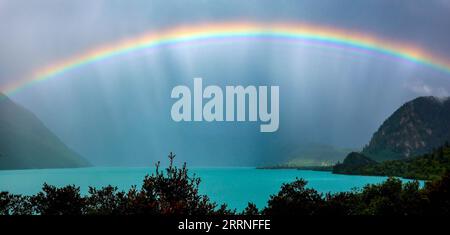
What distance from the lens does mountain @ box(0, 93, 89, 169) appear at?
12644 cm

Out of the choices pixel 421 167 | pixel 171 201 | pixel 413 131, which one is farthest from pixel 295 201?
pixel 413 131

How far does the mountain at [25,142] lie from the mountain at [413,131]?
4581 inches

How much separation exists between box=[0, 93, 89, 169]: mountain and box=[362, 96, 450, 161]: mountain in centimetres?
11637

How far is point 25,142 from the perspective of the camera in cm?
13538

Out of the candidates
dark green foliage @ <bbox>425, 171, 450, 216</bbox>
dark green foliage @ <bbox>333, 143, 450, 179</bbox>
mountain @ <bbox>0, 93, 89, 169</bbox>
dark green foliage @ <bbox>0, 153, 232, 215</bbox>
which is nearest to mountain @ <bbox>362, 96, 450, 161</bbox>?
dark green foliage @ <bbox>333, 143, 450, 179</bbox>

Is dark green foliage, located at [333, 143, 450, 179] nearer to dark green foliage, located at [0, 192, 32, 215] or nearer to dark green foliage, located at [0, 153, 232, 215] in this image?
dark green foliage, located at [0, 153, 232, 215]

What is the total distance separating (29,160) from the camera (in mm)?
145375

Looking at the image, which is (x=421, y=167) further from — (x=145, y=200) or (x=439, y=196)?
(x=145, y=200)

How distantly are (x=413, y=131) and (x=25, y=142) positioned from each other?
123 m

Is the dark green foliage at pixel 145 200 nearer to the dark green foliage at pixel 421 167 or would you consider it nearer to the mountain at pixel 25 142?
the dark green foliage at pixel 421 167

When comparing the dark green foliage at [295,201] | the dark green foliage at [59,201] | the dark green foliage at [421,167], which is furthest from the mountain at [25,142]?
the dark green foliage at [295,201]

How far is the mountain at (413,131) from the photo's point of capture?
396 feet

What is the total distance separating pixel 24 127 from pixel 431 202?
148331mm
